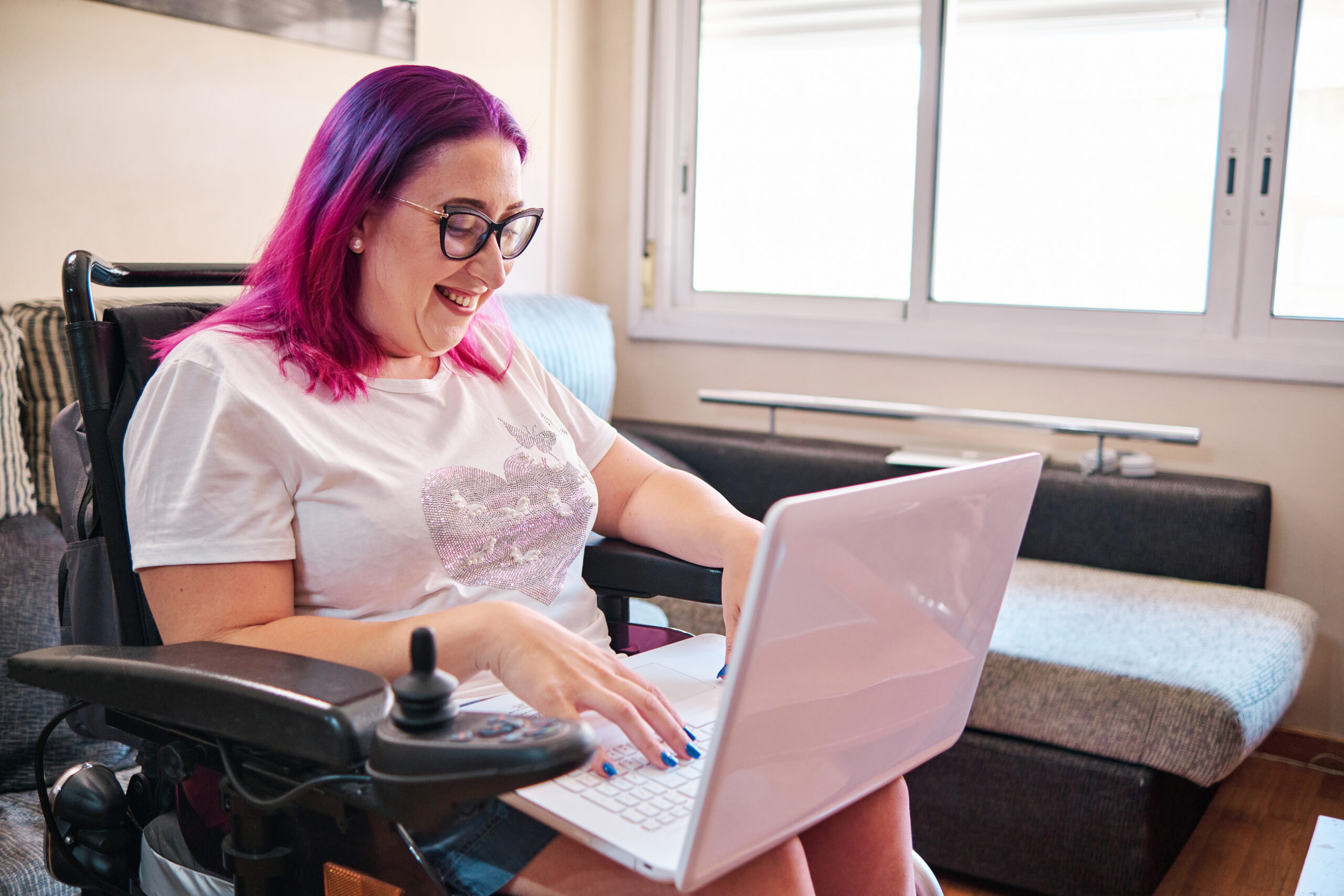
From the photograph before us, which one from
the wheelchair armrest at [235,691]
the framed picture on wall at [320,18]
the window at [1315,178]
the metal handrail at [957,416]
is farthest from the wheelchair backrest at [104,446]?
the window at [1315,178]

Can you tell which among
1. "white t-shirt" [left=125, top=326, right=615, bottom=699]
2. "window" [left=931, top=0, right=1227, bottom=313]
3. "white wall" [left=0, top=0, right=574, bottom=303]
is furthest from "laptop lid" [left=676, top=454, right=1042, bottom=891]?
"window" [left=931, top=0, right=1227, bottom=313]

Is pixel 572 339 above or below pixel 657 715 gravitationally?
above

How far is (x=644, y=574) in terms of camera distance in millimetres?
1240

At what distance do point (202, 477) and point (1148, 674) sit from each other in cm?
138

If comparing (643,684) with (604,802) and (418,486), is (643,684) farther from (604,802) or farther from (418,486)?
(418,486)

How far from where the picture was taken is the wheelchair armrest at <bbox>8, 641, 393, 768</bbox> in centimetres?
70

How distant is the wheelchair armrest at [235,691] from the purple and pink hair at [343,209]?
31 cm

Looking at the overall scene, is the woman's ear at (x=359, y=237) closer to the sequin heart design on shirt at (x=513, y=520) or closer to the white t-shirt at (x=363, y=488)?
the white t-shirt at (x=363, y=488)

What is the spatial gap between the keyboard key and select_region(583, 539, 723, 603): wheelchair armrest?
43 cm

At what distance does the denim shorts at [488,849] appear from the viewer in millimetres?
770

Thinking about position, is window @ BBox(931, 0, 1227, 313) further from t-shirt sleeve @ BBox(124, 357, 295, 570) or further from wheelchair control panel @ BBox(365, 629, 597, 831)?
wheelchair control panel @ BBox(365, 629, 597, 831)

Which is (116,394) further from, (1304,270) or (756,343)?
(1304,270)

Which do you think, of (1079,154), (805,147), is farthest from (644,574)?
(805,147)

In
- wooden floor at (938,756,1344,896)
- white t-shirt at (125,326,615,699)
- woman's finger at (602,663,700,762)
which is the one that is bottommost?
wooden floor at (938,756,1344,896)
